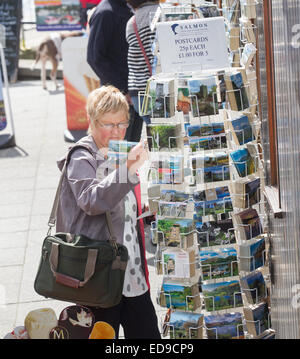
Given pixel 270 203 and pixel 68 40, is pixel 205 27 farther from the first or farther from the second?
pixel 68 40

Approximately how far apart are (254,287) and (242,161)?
0.63 meters

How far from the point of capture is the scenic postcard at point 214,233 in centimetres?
344

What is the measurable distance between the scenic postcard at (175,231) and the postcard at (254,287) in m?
0.35

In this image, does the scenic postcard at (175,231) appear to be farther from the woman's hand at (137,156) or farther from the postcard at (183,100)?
the postcard at (183,100)

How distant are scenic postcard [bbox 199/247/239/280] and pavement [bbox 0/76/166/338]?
0.50 metres

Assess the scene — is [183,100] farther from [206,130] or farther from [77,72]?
[77,72]

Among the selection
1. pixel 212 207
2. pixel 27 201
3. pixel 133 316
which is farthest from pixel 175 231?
pixel 27 201

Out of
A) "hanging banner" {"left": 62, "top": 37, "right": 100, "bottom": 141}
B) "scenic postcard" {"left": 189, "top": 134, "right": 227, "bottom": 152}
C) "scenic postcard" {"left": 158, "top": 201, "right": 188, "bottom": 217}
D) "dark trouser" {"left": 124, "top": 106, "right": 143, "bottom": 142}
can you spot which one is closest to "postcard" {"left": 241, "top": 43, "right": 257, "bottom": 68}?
"scenic postcard" {"left": 189, "top": 134, "right": 227, "bottom": 152}

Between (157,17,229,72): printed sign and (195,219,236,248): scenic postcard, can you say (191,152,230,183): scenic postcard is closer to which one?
(195,219,236,248): scenic postcard

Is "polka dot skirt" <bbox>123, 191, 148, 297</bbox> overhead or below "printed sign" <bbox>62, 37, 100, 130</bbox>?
below

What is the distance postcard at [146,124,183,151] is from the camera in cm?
333

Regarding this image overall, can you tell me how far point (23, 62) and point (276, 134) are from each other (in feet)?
51.9

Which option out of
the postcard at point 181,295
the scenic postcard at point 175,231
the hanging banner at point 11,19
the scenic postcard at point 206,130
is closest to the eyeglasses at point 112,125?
the scenic postcard at point 206,130
